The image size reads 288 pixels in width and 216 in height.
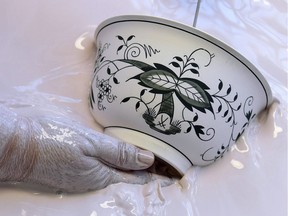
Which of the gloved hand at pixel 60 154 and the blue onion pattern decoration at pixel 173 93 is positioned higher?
the blue onion pattern decoration at pixel 173 93

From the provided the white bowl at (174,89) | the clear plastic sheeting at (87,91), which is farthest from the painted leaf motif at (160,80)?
the clear plastic sheeting at (87,91)

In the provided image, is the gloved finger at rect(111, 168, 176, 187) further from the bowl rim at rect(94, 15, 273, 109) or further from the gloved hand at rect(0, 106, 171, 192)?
the bowl rim at rect(94, 15, 273, 109)

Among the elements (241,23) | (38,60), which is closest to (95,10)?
(38,60)

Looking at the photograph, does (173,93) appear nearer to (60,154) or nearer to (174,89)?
(174,89)

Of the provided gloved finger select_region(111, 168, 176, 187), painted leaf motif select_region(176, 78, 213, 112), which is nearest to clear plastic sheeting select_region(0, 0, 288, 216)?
gloved finger select_region(111, 168, 176, 187)

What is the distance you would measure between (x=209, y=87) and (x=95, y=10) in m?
0.30

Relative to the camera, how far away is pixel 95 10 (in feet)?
2.57

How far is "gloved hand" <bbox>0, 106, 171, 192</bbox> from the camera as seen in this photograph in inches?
21.1

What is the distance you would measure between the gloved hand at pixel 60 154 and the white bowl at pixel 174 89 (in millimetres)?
32

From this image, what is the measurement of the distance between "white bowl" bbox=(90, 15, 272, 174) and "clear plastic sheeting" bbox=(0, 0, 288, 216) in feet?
0.16

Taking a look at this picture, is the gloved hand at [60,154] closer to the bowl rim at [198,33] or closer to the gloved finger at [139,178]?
the gloved finger at [139,178]

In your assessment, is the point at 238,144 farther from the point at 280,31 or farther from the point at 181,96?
the point at 280,31

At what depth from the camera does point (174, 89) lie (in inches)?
22.6

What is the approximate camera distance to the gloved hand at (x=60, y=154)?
54cm
